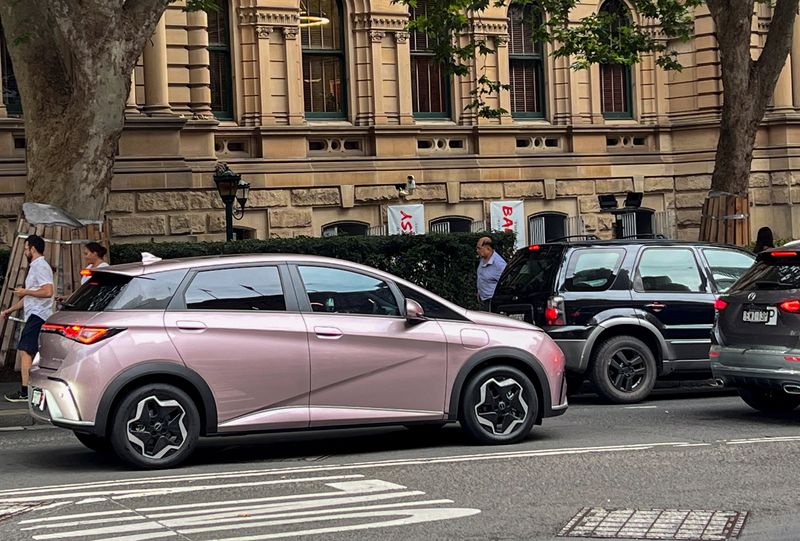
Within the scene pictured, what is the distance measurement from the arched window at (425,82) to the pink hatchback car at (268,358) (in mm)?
17220

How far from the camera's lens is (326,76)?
27.4 m

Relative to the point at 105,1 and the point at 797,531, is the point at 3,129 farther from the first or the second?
the point at 797,531

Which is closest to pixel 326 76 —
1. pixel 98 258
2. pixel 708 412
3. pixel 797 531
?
pixel 98 258

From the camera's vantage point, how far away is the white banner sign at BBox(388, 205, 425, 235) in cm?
2719

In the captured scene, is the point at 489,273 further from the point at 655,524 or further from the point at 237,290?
the point at 655,524

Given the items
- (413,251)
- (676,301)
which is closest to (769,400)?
(676,301)

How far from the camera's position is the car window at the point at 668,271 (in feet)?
50.3

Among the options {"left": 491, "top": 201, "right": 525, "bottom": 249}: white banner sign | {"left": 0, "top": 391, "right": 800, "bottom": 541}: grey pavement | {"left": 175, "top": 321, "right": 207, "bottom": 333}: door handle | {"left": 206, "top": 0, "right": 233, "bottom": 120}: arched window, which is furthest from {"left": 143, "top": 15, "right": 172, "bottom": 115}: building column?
{"left": 175, "top": 321, "right": 207, "bottom": 333}: door handle

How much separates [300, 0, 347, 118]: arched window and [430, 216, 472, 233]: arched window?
→ 2898mm

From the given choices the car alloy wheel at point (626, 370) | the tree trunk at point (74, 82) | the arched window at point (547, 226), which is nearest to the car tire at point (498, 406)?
the car alloy wheel at point (626, 370)

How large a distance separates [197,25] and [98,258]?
11.2 metres

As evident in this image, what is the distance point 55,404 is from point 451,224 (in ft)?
60.4

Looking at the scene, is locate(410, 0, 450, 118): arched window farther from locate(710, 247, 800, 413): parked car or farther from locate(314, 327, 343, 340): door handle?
locate(314, 327, 343, 340): door handle

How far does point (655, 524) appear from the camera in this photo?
8.13 m
